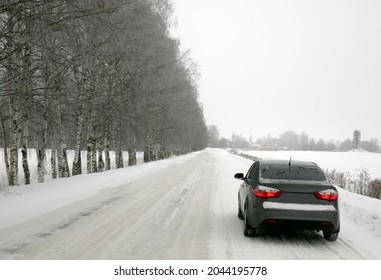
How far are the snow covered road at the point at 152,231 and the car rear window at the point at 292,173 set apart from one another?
3.76 feet

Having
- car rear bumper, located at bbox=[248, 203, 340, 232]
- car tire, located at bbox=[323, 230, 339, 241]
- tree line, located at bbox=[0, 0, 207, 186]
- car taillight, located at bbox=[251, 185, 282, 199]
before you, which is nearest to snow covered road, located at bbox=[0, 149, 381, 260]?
car tire, located at bbox=[323, 230, 339, 241]

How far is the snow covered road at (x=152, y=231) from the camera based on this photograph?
5.91 m

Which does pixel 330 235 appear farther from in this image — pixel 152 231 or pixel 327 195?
pixel 152 231

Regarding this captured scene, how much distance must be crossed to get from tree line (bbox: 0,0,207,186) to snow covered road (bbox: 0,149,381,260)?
2963 millimetres

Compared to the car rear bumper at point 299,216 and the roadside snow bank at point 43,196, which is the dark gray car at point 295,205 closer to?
the car rear bumper at point 299,216

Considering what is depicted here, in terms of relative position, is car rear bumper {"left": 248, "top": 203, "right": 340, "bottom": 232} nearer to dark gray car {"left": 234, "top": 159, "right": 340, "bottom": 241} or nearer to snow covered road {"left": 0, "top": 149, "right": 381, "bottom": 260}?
dark gray car {"left": 234, "top": 159, "right": 340, "bottom": 241}

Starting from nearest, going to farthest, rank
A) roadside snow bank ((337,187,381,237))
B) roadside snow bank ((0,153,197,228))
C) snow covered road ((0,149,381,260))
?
snow covered road ((0,149,381,260))
roadside snow bank ((337,187,381,237))
roadside snow bank ((0,153,197,228))

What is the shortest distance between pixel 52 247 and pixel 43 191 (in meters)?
6.97

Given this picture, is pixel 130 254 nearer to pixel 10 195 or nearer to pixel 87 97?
pixel 10 195

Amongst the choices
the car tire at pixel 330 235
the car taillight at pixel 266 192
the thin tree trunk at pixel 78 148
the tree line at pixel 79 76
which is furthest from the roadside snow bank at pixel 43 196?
the car tire at pixel 330 235

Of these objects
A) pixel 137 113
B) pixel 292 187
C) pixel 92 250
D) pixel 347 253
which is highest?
pixel 137 113

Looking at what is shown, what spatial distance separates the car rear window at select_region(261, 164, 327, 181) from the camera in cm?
720
